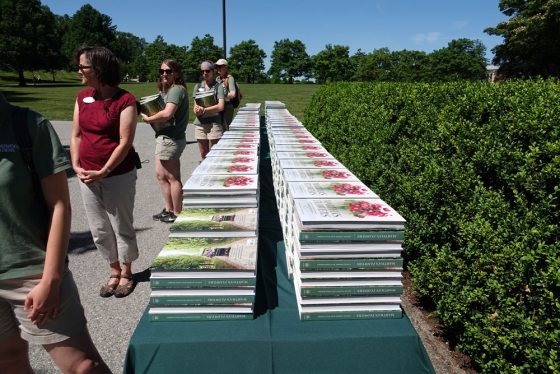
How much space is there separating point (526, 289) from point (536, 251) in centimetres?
26

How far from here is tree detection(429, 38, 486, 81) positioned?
8425cm

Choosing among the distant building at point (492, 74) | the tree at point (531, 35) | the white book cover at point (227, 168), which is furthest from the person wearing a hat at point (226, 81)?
the tree at point (531, 35)

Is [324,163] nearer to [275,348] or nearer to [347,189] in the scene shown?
[347,189]

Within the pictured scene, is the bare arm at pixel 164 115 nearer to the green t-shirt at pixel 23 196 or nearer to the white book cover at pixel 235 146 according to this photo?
the white book cover at pixel 235 146

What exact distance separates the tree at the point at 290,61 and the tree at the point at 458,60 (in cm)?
3270

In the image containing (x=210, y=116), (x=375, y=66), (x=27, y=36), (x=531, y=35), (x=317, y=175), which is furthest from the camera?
(x=375, y=66)

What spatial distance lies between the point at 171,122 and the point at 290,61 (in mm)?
101633

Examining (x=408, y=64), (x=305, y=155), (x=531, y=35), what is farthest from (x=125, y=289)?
(x=408, y=64)

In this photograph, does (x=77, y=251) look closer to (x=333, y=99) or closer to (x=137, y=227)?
(x=137, y=227)

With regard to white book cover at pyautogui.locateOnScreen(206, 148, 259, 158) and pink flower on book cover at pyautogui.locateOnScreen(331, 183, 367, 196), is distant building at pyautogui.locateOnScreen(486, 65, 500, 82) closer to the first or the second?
pink flower on book cover at pyautogui.locateOnScreen(331, 183, 367, 196)

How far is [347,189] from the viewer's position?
2.15 meters

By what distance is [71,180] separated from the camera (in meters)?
7.24

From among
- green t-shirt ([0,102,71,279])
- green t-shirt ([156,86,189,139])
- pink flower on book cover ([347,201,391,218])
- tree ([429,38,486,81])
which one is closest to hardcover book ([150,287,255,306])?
green t-shirt ([0,102,71,279])

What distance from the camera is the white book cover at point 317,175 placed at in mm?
2374
